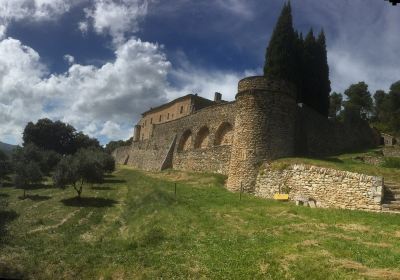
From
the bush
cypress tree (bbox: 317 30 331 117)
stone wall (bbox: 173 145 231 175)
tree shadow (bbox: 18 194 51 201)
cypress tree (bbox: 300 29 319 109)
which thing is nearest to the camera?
the bush

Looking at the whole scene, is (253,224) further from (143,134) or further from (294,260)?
(143,134)

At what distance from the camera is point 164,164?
41.2 meters

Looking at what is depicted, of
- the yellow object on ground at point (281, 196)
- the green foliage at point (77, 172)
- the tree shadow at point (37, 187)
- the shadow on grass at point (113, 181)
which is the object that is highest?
the green foliage at point (77, 172)

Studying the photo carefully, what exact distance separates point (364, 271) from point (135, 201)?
16.6 m

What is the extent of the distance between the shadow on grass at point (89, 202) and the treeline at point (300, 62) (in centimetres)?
1743

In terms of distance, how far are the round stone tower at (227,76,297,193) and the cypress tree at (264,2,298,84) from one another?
9.67 m

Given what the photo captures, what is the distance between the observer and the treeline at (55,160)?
1151 inches

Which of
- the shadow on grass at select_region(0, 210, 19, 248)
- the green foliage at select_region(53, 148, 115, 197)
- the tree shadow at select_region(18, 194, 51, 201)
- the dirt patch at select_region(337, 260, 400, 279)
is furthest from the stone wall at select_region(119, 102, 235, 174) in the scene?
the dirt patch at select_region(337, 260, 400, 279)

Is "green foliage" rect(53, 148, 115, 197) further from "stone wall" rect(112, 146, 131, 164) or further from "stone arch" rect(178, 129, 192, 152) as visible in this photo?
"stone wall" rect(112, 146, 131, 164)

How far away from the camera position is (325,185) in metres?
19.4

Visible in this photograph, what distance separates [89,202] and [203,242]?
13.8m

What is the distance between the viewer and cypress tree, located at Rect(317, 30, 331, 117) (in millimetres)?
→ 36719

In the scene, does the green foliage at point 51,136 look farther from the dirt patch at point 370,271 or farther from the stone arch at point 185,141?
the dirt patch at point 370,271

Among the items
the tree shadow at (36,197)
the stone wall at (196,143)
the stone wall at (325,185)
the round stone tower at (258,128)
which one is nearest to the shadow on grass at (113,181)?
the stone wall at (196,143)
